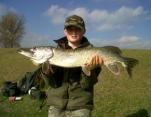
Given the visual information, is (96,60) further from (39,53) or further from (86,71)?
(39,53)

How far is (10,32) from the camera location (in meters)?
71.8

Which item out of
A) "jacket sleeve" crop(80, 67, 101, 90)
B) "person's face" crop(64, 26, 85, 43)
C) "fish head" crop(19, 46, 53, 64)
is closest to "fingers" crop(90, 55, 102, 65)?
"jacket sleeve" crop(80, 67, 101, 90)

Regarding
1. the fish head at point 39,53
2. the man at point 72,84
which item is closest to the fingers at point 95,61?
the man at point 72,84

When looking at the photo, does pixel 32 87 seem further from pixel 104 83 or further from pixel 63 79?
pixel 63 79

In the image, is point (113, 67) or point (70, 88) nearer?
point (70, 88)

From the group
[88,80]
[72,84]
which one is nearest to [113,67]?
[88,80]

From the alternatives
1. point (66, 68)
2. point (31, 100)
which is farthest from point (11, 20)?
point (66, 68)

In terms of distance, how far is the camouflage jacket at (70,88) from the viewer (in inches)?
205

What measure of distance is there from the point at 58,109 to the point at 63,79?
0.46 meters

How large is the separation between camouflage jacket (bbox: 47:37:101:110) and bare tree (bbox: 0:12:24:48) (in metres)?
66.6

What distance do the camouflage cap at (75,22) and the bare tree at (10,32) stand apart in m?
66.6

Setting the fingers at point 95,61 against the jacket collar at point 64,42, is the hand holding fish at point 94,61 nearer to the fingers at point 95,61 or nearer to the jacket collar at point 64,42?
the fingers at point 95,61

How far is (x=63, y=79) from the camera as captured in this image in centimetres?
533

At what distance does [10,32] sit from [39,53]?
67.8 m
